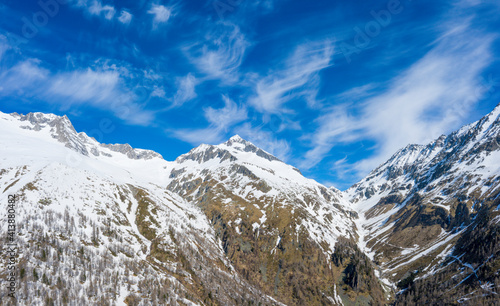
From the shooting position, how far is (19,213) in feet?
618

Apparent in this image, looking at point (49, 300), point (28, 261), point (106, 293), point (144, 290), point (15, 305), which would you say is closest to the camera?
point (15, 305)

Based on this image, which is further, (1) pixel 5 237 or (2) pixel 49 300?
(1) pixel 5 237

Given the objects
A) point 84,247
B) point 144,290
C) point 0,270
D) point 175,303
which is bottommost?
point 175,303

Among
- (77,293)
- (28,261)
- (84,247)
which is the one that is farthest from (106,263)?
(28,261)

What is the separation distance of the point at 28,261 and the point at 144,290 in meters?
68.1

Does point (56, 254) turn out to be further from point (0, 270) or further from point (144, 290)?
point (144, 290)

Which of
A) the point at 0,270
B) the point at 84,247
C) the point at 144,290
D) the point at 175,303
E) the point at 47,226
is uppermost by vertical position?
the point at 47,226

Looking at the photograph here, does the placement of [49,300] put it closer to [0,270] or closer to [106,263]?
[0,270]

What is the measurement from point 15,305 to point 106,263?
61475 millimetres

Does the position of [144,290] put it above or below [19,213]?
below

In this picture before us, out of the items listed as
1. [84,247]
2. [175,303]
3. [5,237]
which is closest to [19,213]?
[5,237]

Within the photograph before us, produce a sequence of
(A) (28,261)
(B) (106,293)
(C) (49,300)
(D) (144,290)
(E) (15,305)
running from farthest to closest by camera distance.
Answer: (D) (144,290)
(B) (106,293)
(A) (28,261)
(C) (49,300)
(E) (15,305)

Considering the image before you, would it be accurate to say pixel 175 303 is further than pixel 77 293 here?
Yes

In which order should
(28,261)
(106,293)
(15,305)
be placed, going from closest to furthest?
(15,305), (28,261), (106,293)
